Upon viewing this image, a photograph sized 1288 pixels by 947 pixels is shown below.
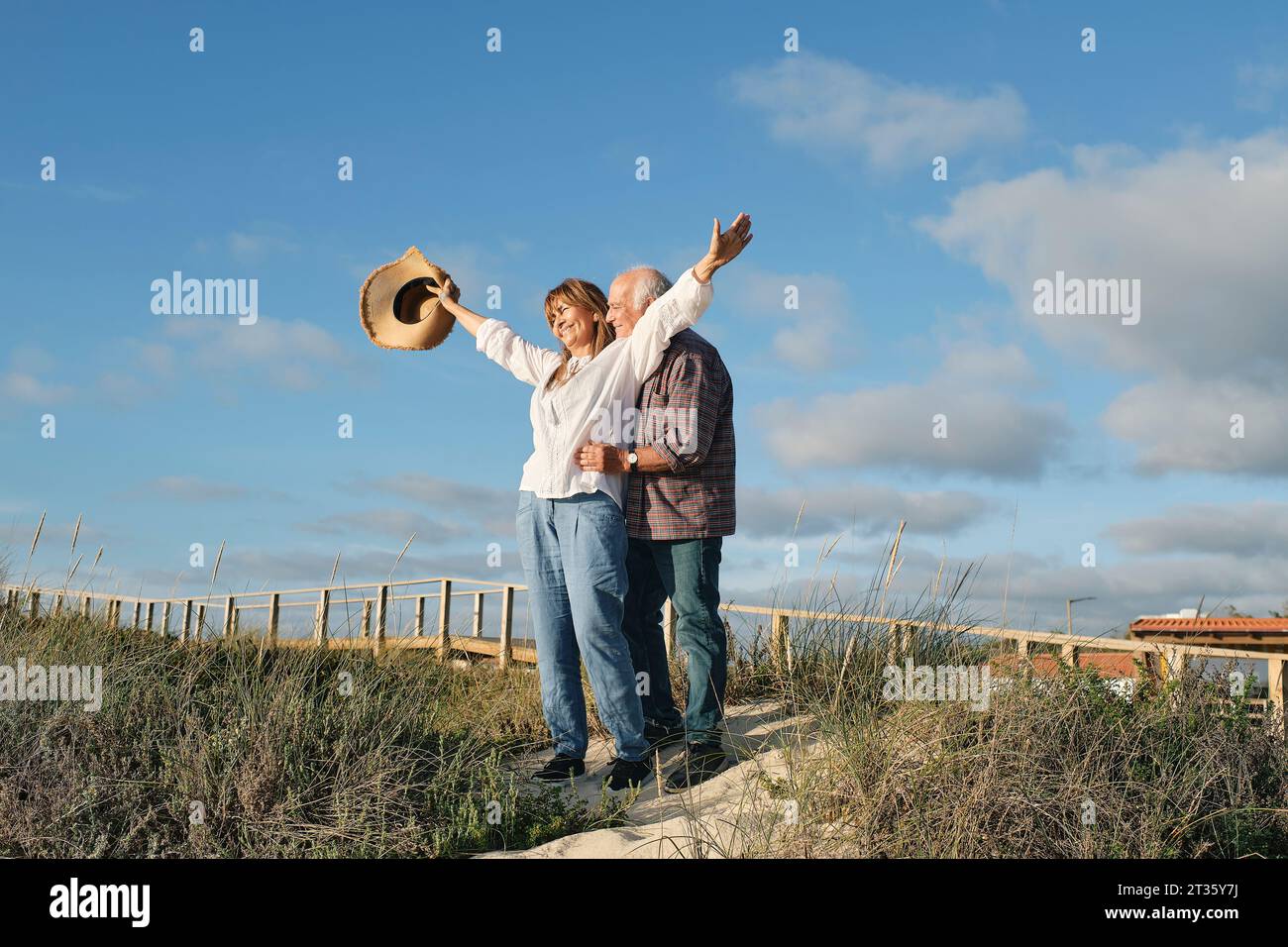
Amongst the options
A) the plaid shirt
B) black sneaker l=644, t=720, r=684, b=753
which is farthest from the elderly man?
black sneaker l=644, t=720, r=684, b=753

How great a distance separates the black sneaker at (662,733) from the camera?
558 cm

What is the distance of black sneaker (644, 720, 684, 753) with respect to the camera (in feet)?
18.3

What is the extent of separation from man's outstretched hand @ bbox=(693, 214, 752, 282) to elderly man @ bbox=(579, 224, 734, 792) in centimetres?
58

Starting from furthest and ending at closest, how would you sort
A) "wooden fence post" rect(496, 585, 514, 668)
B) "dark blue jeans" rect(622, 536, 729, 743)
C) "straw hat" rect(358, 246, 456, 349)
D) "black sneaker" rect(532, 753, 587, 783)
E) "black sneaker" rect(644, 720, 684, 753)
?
"wooden fence post" rect(496, 585, 514, 668) < "straw hat" rect(358, 246, 456, 349) < "black sneaker" rect(644, 720, 684, 753) < "black sneaker" rect(532, 753, 587, 783) < "dark blue jeans" rect(622, 536, 729, 743)

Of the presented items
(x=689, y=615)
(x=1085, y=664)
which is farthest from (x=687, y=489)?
(x=1085, y=664)

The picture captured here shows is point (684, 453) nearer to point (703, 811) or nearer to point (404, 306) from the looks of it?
point (703, 811)

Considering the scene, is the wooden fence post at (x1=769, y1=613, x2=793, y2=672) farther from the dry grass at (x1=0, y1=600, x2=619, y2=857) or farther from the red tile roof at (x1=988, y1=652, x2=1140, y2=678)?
the dry grass at (x1=0, y1=600, x2=619, y2=857)

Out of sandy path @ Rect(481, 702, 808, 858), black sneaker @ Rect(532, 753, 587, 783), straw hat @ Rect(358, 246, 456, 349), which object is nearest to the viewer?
sandy path @ Rect(481, 702, 808, 858)

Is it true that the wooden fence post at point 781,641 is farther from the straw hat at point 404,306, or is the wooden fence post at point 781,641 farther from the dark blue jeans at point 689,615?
the straw hat at point 404,306
